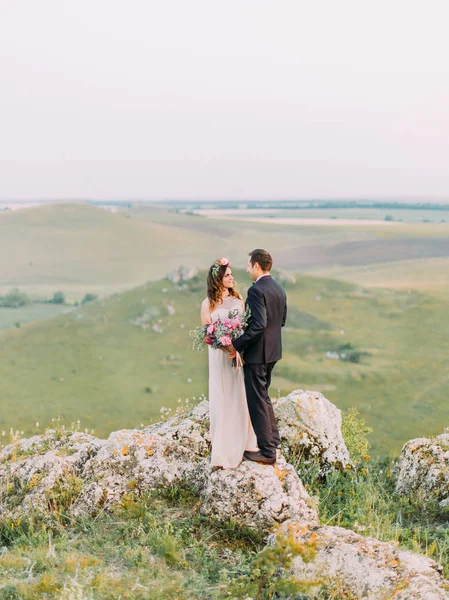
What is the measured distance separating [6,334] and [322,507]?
27985mm

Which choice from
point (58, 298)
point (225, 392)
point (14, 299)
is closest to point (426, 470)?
point (225, 392)

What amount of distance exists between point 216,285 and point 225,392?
1392 mm

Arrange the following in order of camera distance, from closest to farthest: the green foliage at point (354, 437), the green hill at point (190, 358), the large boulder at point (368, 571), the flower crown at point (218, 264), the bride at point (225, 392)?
the large boulder at point (368, 571) → the flower crown at point (218, 264) → the bride at point (225, 392) → the green foliage at point (354, 437) → the green hill at point (190, 358)

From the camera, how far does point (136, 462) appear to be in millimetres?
8055

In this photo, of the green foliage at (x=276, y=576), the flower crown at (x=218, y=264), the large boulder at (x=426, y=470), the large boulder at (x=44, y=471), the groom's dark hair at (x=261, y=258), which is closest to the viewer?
the green foliage at (x=276, y=576)

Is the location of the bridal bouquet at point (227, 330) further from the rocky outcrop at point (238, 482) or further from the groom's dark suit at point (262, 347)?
the rocky outcrop at point (238, 482)

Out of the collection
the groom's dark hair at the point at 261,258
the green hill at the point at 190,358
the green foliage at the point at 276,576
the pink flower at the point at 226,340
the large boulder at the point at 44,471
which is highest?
the groom's dark hair at the point at 261,258

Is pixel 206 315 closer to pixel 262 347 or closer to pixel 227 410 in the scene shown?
pixel 262 347

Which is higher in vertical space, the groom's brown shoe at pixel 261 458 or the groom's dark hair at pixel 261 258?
the groom's dark hair at pixel 261 258

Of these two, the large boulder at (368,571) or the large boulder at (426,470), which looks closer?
the large boulder at (368,571)

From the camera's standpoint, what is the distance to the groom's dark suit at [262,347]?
7062 millimetres

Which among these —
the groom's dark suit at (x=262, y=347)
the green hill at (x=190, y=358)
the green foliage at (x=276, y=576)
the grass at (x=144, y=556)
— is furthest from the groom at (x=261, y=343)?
the green hill at (x=190, y=358)

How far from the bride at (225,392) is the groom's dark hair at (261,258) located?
1.16ft

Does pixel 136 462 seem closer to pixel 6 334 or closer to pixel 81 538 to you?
pixel 81 538
